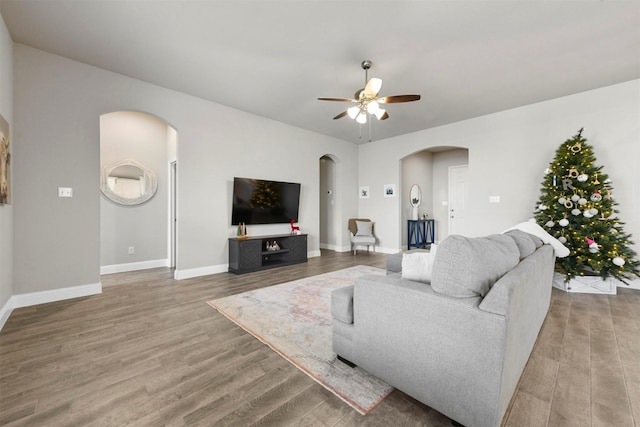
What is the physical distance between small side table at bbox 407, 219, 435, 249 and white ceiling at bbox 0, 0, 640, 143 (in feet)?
12.1

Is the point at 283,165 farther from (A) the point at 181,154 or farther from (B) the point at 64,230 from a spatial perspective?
(B) the point at 64,230

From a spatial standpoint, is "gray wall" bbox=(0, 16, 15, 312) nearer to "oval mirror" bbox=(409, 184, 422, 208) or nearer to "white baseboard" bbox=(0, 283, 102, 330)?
"white baseboard" bbox=(0, 283, 102, 330)

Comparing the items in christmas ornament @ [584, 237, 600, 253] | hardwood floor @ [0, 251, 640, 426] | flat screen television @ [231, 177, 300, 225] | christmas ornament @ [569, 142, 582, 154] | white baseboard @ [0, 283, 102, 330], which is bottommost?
hardwood floor @ [0, 251, 640, 426]

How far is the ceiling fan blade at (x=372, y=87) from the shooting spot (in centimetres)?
285

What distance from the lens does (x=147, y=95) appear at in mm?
3814

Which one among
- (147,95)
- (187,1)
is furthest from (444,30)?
(147,95)

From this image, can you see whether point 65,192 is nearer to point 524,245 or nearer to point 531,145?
point 524,245

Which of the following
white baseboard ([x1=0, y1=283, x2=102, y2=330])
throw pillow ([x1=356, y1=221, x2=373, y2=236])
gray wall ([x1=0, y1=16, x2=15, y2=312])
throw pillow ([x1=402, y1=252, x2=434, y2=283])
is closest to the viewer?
throw pillow ([x1=402, y1=252, x2=434, y2=283])

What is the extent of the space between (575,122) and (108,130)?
769 cm

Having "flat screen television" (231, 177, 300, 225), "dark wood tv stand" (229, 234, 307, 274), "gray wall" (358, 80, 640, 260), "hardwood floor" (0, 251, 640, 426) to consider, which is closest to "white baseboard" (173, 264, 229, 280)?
"dark wood tv stand" (229, 234, 307, 274)

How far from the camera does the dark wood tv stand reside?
176 inches

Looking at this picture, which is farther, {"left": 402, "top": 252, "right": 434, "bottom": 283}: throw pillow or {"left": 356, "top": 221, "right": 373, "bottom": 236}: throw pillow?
{"left": 356, "top": 221, "right": 373, "bottom": 236}: throw pillow

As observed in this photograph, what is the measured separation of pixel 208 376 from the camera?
1.72m

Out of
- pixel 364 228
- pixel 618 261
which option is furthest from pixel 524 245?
pixel 364 228
